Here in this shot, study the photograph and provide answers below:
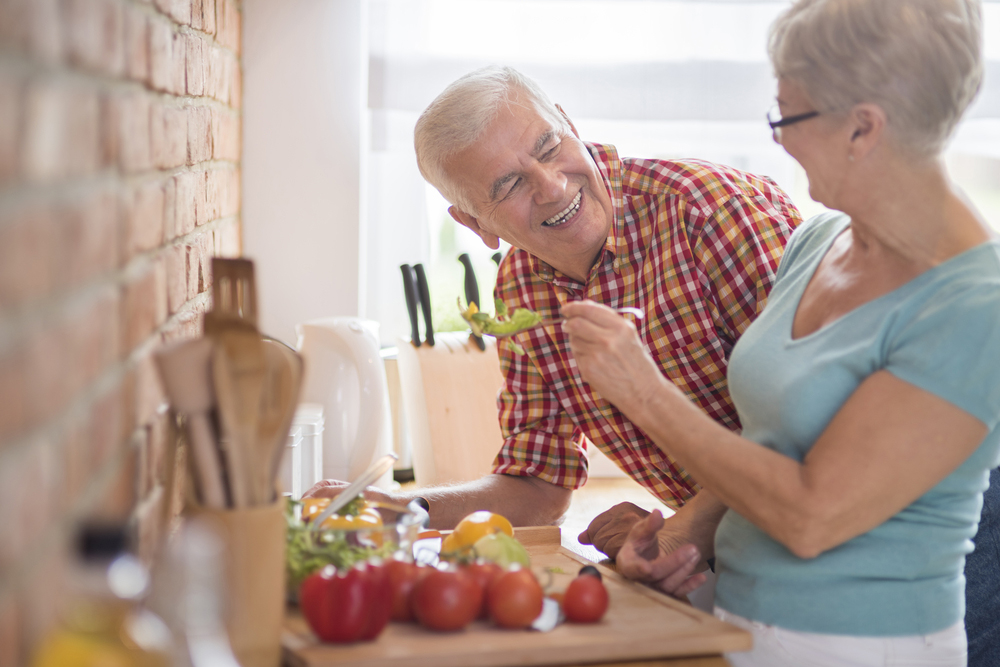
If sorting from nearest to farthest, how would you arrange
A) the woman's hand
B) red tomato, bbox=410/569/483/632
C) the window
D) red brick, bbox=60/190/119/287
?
red brick, bbox=60/190/119/287, red tomato, bbox=410/569/483/632, the woman's hand, the window

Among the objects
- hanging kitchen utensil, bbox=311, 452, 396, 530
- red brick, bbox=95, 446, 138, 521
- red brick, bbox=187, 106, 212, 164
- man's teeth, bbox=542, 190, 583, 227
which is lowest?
hanging kitchen utensil, bbox=311, 452, 396, 530

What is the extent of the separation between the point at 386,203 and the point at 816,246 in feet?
5.27

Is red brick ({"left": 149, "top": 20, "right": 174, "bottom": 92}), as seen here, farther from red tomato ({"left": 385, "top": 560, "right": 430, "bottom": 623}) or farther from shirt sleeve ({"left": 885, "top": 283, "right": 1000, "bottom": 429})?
shirt sleeve ({"left": 885, "top": 283, "right": 1000, "bottom": 429})

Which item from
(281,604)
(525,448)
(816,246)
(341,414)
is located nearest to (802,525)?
(816,246)

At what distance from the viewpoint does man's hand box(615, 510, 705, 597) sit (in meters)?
1.08

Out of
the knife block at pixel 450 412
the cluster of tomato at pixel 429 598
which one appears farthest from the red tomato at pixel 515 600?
the knife block at pixel 450 412

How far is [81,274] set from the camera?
66 cm

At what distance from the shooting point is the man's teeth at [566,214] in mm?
1449

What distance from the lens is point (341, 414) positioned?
2014 millimetres

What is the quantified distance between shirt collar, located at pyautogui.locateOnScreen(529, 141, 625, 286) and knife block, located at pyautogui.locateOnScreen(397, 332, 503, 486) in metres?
0.70

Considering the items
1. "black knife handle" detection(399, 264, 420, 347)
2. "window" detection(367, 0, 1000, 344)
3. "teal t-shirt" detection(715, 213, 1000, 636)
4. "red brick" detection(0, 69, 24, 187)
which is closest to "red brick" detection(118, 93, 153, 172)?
"red brick" detection(0, 69, 24, 187)

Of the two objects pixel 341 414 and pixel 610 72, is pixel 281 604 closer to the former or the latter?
pixel 341 414

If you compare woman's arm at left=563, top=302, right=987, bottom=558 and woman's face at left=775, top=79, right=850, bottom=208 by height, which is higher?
woman's face at left=775, top=79, right=850, bottom=208

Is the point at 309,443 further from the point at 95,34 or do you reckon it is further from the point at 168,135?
the point at 95,34
